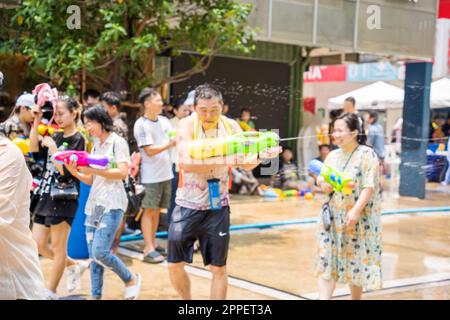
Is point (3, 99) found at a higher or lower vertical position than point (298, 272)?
higher

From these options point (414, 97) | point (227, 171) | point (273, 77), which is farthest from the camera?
point (414, 97)

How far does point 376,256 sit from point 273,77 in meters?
1.15

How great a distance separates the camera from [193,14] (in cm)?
406

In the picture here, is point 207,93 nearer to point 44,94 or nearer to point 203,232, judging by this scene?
point 44,94

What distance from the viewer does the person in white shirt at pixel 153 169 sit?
4.73m

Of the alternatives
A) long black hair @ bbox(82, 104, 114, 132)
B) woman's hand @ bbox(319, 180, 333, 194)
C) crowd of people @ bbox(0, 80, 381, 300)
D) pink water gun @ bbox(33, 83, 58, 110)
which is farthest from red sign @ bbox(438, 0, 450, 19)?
long black hair @ bbox(82, 104, 114, 132)

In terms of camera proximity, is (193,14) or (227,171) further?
(193,14)

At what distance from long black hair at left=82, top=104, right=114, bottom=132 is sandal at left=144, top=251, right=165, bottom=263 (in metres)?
1.46

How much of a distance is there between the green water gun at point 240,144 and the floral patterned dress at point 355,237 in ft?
4.46

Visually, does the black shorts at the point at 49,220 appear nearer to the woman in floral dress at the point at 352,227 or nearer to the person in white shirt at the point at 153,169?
the person in white shirt at the point at 153,169

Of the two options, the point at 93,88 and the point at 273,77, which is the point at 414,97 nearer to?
the point at 273,77

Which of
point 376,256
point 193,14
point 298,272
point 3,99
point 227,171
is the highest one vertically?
point 193,14

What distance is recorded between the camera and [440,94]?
116 inches
